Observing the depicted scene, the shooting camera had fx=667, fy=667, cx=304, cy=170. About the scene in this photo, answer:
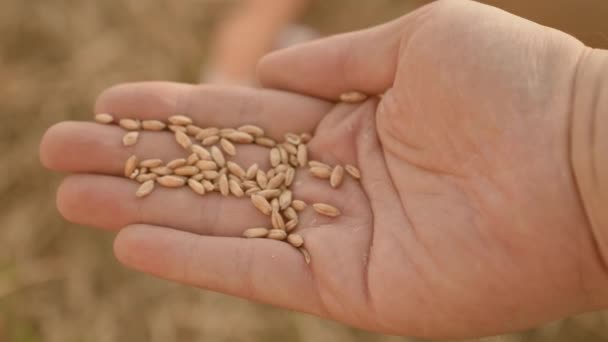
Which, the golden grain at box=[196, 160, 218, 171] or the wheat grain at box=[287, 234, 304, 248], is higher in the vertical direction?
the golden grain at box=[196, 160, 218, 171]

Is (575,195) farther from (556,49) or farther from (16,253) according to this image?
(16,253)

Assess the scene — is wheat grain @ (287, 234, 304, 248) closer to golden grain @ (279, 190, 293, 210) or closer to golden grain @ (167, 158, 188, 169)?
golden grain @ (279, 190, 293, 210)

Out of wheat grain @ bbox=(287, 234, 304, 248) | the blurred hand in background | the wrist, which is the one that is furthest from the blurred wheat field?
wheat grain @ bbox=(287, 234, 304, 248)

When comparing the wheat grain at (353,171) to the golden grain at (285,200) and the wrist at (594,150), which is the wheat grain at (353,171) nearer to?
the golden grain at (285,200)

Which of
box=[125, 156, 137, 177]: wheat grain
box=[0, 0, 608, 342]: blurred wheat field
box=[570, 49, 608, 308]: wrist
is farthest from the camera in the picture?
box=[0, 0, 608, 342]: blurred wheat field

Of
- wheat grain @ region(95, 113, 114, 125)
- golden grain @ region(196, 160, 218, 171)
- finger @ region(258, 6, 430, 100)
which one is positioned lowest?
golden grain @ region(196, 160, 218, 171)

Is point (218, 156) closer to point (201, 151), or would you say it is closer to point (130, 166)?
point (201, 151)
